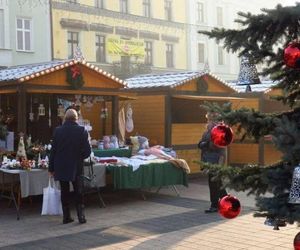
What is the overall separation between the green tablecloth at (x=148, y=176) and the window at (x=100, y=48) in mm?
23364

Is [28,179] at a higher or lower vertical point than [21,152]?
lower

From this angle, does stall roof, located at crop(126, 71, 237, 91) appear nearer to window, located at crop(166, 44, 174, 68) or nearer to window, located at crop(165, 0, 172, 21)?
window, located at crop(166, 44, 174, 68)

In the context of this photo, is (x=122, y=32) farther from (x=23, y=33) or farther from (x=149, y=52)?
(x=23, y=33)

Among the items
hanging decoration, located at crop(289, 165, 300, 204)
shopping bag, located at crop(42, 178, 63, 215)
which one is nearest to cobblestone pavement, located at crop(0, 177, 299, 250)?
shopping bag, located at crop(42, 178, 63, 215)

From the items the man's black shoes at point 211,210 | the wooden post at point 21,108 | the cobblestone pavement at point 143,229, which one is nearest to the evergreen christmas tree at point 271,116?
the cobblestone pavement at point 143,229

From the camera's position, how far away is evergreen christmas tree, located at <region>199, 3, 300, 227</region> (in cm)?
286

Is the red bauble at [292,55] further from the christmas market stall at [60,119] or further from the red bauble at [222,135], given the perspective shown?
the christmas market stall at [60,119]

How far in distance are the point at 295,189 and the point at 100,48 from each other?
3050cm

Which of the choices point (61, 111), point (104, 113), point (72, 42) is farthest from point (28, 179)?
point (72, 42)

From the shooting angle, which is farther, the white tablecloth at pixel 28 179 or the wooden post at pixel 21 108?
the wooden post at pixel 21 108

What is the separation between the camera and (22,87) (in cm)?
940

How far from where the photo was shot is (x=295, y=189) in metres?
2.82

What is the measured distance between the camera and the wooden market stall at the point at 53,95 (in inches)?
379

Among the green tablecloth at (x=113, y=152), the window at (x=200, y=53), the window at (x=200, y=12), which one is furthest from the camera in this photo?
the window at (x=200, y=12)
